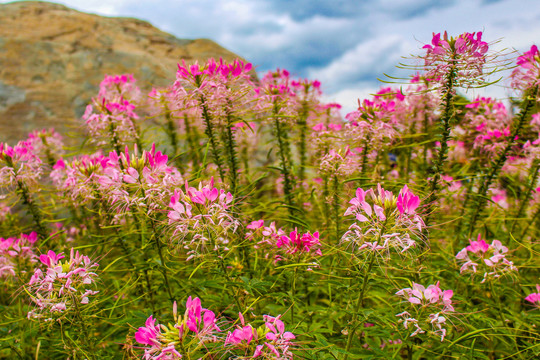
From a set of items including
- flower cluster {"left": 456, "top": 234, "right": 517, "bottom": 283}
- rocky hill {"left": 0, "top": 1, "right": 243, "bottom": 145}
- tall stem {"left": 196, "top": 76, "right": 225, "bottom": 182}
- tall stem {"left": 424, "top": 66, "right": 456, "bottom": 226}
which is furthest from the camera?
rocky hill {"left": 0, "top": 1, "right": 243, "bottom": 145}

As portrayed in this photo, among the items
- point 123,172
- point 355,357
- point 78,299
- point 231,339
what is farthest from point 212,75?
point 355,357

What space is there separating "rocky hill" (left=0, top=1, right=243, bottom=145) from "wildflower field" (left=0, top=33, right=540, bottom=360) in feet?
5.83

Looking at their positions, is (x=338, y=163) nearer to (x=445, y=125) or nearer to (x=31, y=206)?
(x=445, y=125)

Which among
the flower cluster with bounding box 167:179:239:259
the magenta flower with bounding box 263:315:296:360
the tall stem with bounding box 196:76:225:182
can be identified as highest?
the tall stem with bounding box 196:76:225:182

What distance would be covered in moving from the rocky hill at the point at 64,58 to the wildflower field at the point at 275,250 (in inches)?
70.0

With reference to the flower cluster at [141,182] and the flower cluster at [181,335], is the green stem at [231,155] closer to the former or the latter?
the flower cluster at [141,182]

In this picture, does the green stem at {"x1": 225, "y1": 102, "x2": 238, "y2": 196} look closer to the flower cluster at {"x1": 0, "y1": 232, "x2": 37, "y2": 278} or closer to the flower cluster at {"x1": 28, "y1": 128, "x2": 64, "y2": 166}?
the flower cluster at {"x1": 0, "y1": 232, "x2": 37, "y2": 278}

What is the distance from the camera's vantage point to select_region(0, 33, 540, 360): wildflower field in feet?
4.43

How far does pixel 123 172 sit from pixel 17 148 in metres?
1.35

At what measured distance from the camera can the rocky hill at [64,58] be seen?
4891 mm

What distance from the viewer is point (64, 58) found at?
5469 millimetres

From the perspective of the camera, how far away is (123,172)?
163 cm

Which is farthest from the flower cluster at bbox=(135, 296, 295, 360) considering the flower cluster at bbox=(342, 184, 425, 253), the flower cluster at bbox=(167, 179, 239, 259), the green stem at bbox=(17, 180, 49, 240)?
the green stem at bbox=(17, 180, 49, 240)

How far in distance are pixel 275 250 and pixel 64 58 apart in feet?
18.7
